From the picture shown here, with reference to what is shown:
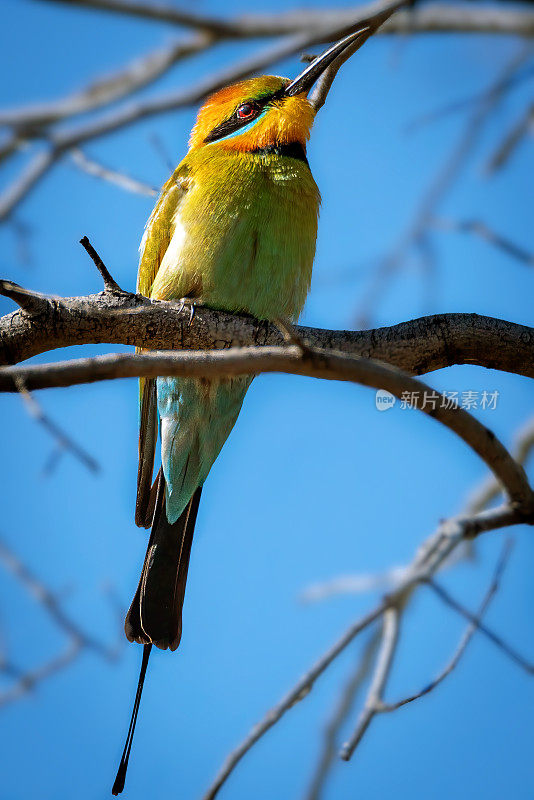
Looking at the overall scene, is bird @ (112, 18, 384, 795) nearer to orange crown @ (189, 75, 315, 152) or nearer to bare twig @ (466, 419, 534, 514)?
orange crown @ (189, 75, 315, 152)

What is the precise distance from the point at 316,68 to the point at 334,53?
5.3 inches

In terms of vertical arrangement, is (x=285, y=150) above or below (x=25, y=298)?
above

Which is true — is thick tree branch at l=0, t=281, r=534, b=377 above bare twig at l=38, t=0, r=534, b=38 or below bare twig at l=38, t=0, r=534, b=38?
below

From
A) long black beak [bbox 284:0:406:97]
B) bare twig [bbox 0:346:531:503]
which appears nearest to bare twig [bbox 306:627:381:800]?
bare twig [bbox 0:346:531:503]

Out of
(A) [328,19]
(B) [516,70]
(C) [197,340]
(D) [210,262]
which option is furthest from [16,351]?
(B) [516,70]

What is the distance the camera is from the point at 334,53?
2986 millimetres

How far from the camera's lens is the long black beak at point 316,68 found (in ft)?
9.43

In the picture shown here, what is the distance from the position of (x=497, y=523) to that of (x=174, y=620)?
1.30 m

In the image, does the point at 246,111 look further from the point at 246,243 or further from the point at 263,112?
the point at 246,243

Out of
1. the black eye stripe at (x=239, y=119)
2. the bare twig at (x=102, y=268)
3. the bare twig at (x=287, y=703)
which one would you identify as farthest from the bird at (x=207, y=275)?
the bare twig at (x=287, y=703)

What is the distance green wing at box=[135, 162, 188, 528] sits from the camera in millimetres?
2834

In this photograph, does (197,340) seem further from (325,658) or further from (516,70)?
(516,70)

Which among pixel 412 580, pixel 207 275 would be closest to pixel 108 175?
pixel 207 275

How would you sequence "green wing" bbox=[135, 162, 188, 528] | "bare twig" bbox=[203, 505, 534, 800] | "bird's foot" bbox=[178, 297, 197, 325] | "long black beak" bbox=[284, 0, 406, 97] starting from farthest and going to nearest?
"green wing" bbox=[135, 162, 188, 528]
"bird's foot" bbox=[178, 297, 197, 325]
"long black beak" bbox=[284, 0, 406, 97]
"bare twig" bbox=[203, 505, 534, 800]
